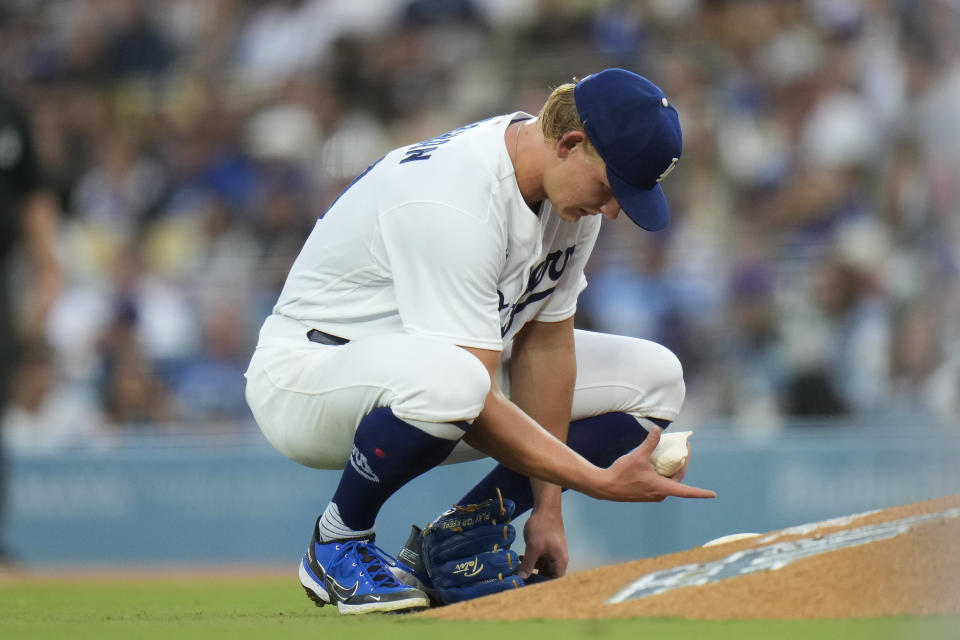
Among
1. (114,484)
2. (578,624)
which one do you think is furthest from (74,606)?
(114,484)

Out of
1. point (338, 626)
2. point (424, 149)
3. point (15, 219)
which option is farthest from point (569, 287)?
point (15, 219)

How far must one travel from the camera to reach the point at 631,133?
10.7ft

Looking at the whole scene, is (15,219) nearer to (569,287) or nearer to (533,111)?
(569,287)

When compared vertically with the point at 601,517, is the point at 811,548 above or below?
above

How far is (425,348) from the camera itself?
10.6ft

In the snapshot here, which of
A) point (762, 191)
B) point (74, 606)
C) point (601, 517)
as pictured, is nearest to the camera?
point (74, 606)

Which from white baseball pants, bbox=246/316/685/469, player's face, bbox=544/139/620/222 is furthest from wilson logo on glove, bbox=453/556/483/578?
player's face, bbox=544/139/620/222

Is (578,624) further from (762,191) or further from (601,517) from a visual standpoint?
(762,191)

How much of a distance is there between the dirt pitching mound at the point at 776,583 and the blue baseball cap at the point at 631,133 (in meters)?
0.87

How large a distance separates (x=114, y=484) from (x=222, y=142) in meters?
3.24

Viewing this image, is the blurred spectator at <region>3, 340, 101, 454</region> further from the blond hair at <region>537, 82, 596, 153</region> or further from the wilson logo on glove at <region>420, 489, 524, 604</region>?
the blond hair at <region>537, 82, 596, 153</region>

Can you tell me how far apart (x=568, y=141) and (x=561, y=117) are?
0.27 feet

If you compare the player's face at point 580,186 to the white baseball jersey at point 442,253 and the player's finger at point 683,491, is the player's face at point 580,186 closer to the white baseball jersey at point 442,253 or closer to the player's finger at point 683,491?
the white baseball jersey at point 442,253

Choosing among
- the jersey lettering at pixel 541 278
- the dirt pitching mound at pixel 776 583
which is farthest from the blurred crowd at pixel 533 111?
the dirt pitching mound at pixel 776 583
